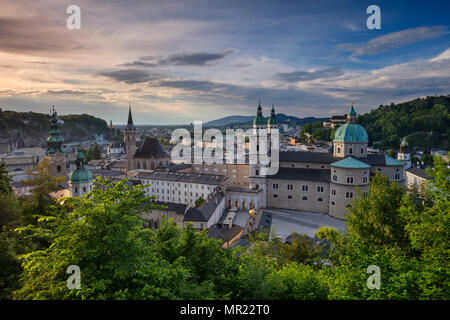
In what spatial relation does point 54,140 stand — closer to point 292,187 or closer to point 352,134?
point 292,187

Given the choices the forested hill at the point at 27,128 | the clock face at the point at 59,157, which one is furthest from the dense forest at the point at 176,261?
the forested hill at the point at 27,128

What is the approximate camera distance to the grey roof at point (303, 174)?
4641cm

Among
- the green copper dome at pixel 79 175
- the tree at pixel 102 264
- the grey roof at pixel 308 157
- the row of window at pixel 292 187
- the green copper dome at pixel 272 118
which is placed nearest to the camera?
the tree at pixel 102 264

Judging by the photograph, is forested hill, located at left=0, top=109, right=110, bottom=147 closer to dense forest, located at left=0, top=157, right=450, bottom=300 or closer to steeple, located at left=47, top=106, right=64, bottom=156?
steeple, located at left=47, top=106, right=64, bottom=156

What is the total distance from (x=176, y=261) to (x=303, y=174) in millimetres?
40864

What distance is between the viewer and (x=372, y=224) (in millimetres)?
16625

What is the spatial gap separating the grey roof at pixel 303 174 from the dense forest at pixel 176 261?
3038 centimetres

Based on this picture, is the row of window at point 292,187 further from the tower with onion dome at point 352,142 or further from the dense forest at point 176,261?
the dense forest at point 176,261

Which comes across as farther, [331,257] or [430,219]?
[331,257]

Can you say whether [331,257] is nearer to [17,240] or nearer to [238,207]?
[17,240]

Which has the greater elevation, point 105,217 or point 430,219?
point 105,217

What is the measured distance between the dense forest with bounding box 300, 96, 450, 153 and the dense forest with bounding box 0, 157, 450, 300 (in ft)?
284
